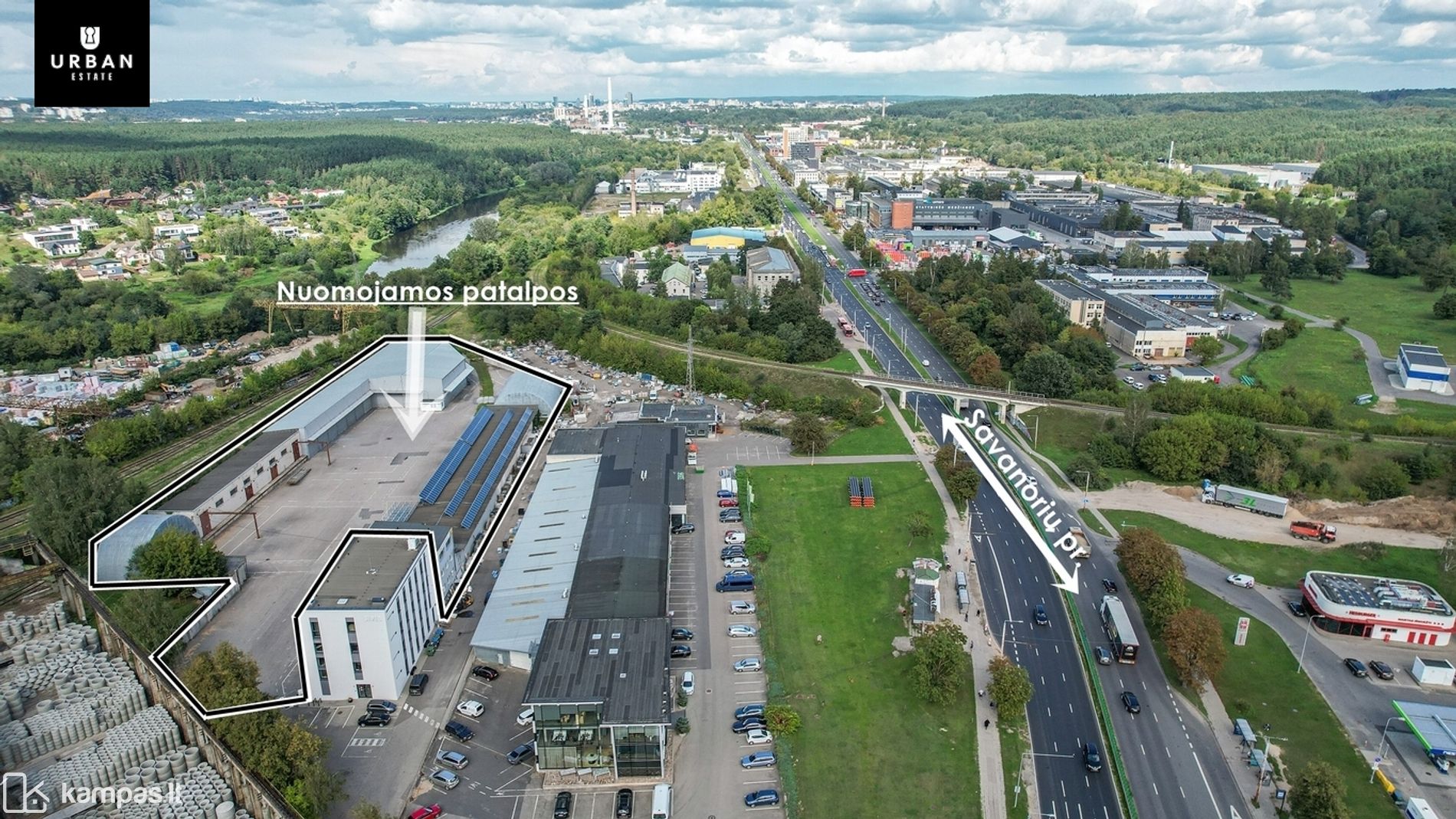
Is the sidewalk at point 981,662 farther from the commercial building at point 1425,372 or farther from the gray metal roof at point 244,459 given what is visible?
the commercial building at point 1425,372

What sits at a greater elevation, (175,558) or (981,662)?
(175,558)

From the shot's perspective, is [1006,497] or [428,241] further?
[428,241]

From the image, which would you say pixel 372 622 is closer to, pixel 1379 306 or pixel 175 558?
pixel 175 558

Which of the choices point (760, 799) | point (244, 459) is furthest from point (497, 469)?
point (760, 799)

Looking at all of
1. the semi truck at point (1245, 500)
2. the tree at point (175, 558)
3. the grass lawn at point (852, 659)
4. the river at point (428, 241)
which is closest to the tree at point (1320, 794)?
the grass lawn at point (852, 659)

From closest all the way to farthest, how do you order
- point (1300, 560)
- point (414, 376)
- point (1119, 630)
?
point (414, 376)
point (1119, 630)
point (1300, 560)

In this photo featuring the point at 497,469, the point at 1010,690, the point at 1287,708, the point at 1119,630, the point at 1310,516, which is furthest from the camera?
the point at 1310,516

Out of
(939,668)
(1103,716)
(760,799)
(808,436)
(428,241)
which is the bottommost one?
(760,799)
